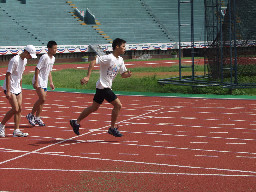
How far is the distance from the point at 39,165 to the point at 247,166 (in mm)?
2972

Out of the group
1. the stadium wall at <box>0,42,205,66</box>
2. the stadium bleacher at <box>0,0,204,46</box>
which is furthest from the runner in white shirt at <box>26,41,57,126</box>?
the stadium bleacher at <box>0,0,204,46</box>

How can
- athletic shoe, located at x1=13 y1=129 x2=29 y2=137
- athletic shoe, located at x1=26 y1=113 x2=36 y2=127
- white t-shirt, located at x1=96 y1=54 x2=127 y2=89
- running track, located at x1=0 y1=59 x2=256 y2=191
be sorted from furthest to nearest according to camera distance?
athletic shoe, located at x1=26 y1=113 x2=36 y2=127
athletic shoe, located at x1=13 y1=129 x2=29 y2=137
white t-shirt, located at x1=96 y1=54 x2=127 y2=89
running track, located at x1=0 y1=59 x2=256 y2=191

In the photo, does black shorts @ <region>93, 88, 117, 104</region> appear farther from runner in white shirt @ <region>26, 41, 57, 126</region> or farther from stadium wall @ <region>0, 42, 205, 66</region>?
stadium wall @ <region>0, 42, 205, 66</region>

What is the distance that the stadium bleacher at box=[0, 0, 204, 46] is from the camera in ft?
147

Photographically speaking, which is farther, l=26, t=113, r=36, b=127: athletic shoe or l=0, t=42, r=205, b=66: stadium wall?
l=0, t=42, r=205, b=66: stadium wall

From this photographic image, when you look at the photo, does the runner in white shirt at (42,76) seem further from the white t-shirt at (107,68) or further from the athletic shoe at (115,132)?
the athletic shoe at (115,132)

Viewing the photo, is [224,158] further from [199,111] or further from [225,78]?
[225,78]

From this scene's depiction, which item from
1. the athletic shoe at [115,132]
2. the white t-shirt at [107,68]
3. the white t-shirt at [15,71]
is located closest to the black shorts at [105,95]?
the white t-shirt at [107,68]

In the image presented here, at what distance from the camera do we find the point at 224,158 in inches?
317

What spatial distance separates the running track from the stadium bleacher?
30.6m

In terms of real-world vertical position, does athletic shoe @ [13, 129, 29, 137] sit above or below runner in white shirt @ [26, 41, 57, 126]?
below

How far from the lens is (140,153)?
852 cm

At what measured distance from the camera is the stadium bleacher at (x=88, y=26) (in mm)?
44656

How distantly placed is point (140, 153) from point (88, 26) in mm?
41652
